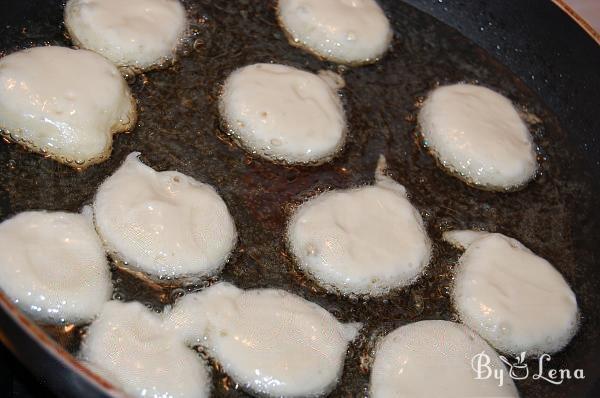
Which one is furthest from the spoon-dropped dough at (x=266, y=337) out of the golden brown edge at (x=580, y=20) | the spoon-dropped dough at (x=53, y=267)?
the golden brown edge at (x=580, y=20)

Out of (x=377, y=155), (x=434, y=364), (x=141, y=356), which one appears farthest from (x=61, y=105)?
(x=434, y=364)

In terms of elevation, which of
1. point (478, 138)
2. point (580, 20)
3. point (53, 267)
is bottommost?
point (53, 267)

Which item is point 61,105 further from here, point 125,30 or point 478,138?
point 478,138

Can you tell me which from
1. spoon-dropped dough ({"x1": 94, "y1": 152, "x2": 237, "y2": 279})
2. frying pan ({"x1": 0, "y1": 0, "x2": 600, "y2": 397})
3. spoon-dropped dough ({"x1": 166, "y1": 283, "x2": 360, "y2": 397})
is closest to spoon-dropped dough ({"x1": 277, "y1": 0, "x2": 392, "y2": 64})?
frying pan ({"x1": 0, "y1": 0, "x2": 600, "y2": 397})

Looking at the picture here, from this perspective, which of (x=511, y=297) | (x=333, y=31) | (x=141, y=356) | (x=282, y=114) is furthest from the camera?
(x=333, y=31)

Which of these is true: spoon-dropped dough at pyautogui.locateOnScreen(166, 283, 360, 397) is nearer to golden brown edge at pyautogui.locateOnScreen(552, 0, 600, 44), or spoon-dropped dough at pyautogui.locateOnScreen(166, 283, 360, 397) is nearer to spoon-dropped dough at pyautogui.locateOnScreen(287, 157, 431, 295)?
spoon-dropped dough at pyautogui.locateOnScreen(287, 157, 431, 295)

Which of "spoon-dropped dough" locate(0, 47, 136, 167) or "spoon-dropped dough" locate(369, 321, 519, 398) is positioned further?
"spoon-dropped dough" locate(0, 47, 136, 167)

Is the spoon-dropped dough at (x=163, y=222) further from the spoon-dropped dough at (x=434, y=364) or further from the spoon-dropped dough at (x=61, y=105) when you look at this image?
the spoon-dropped dough at (x=434, y=364)
